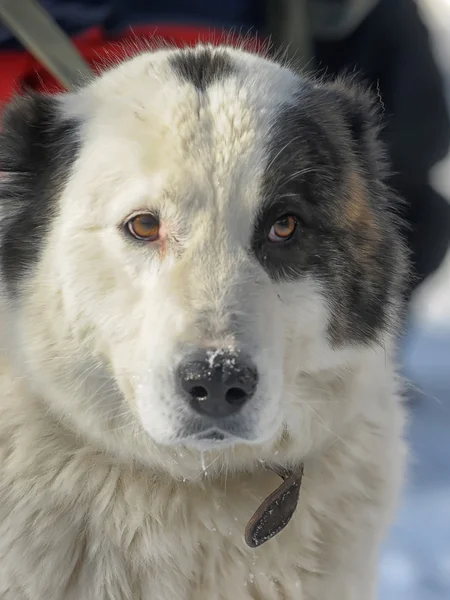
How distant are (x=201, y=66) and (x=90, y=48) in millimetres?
1207

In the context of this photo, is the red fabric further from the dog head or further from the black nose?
the black nose

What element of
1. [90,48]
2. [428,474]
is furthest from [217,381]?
[428,474]

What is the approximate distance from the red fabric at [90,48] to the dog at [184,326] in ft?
2.24

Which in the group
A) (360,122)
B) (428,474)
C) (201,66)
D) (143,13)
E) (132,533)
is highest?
(143,13)

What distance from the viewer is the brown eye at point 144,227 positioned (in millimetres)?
1579

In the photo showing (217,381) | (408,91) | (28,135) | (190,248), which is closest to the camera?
(217,381)

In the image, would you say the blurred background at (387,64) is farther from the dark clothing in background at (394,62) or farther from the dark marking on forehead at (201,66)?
the dark marking on forehead at (201,66)

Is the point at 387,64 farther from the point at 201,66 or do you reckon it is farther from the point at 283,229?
the point at 283,229

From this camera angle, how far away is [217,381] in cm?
133

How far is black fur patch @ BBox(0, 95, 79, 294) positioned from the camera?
1764mm

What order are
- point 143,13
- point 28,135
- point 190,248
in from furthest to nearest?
point 143,13, point 28,135, point 190,248

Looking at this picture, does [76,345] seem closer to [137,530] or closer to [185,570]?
[137,530]

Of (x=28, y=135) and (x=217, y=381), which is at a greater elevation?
(x=28, y=135)

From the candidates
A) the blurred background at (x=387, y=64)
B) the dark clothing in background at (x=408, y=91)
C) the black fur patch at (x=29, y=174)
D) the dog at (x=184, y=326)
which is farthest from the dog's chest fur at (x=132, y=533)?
the dark clothing in background at (x=408, y=91)
